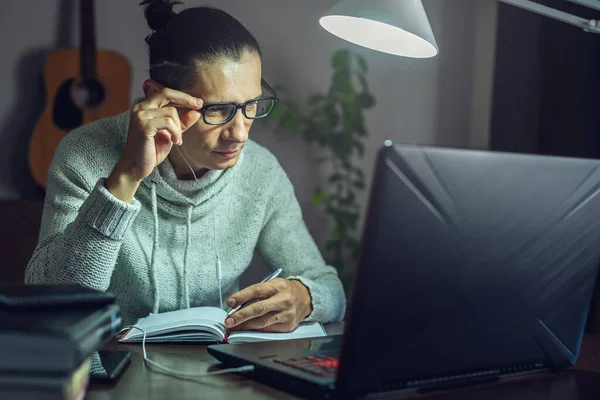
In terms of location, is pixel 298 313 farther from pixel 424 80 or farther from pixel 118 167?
pixel 424 80

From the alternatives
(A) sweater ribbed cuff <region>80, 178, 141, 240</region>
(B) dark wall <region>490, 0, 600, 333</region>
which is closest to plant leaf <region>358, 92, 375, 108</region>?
(B) dark wall <region>490, 0, 600, 333</region>

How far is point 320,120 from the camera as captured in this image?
9.02 feet

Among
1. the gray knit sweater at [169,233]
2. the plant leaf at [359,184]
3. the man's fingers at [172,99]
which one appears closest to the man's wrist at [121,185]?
the gray knit sweater at [169,233]

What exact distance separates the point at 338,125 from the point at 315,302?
1.71m

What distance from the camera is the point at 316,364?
2.38 ft

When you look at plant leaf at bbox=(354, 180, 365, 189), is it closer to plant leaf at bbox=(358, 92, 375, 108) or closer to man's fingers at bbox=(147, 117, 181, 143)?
plant leaf at bbox=(358, 92, 375, 108)

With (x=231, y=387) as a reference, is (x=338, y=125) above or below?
above

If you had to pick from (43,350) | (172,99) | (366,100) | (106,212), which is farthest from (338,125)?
(43,350)

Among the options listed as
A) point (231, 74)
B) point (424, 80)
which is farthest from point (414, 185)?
point (424, 80)

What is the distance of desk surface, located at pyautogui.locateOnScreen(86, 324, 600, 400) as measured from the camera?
27.1 inches

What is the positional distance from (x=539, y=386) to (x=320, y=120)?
208 cm

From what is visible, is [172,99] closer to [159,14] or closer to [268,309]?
[159,14]

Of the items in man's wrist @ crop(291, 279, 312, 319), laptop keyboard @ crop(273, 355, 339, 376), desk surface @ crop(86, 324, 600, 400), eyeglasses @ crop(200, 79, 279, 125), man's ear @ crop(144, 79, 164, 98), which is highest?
man's ear @ crop(144, 79, 164, 98)

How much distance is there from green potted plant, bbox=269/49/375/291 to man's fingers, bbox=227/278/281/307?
157 centimetres
